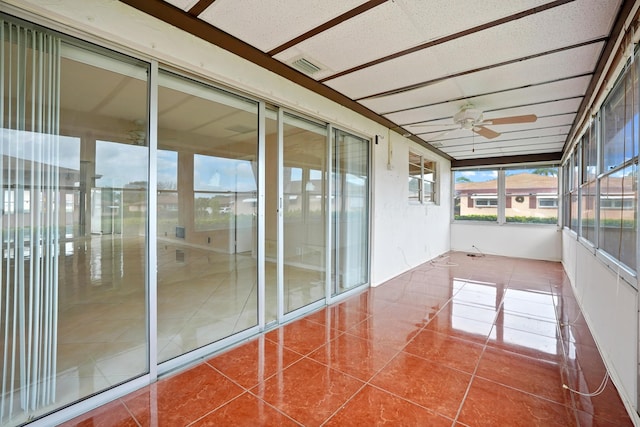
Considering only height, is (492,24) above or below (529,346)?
above

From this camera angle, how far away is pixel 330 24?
2096mm

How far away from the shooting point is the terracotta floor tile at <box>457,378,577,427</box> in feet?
5.55

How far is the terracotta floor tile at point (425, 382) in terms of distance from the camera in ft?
6.11

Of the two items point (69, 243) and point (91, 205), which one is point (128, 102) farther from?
point (69, 243)

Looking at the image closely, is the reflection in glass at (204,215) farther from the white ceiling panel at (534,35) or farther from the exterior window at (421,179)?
the exterior window at (421,179)

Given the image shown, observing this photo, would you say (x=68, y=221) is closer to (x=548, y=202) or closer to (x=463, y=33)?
(x=463, y=33)

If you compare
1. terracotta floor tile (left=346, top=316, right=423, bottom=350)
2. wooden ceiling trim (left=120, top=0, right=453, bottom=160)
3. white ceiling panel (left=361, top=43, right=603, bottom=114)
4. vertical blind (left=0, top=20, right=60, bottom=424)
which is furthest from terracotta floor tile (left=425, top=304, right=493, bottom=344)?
vertical blind (left=0, top=20, right=60, bottom=424)

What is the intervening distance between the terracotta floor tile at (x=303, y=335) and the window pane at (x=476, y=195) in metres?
6.42

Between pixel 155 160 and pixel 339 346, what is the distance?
7.00 feet

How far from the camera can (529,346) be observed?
2.62 m

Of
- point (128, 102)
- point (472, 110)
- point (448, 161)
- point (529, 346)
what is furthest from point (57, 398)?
point (448, 161)

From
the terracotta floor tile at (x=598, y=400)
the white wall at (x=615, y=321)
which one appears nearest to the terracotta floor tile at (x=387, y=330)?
the terracotta floor tile at (x=598, y=400)

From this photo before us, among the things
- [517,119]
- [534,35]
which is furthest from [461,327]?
[534,35]

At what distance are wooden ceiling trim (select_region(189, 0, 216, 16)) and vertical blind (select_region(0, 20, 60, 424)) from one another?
82 cm
